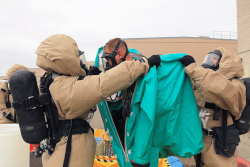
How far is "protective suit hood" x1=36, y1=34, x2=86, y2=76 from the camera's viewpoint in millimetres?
1748

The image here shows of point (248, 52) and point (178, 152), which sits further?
point (248, 52)

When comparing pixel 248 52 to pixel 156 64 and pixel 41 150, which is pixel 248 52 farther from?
pixel 41 150

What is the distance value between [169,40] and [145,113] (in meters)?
21.4

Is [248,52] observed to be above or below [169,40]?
below

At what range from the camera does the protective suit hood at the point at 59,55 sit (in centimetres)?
175

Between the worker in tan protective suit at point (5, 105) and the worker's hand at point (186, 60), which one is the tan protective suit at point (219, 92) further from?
the worker in tan protective suit at point (5, 105)

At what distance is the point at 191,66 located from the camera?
2006 mm

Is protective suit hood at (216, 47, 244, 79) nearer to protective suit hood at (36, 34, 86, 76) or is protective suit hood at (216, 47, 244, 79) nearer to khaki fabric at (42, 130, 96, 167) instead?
protective suit hood at (36, 34, 86, 76)

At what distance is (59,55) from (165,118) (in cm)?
135

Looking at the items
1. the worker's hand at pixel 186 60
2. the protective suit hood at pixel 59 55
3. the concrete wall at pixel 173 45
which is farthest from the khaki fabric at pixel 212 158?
the concrete wall at pixel 173 45

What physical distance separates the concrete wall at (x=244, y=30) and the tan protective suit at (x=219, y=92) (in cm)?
725

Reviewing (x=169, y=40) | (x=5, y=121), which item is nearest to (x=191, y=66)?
(x=5, y=121)

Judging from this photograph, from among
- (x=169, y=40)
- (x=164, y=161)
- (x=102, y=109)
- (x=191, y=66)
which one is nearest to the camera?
(x=191, y=66)

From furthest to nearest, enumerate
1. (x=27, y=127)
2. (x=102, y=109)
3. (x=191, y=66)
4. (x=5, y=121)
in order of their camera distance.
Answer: (x=5, y=121), (x=102, y=109), (x=191, y=66), (x=27, y=127)
